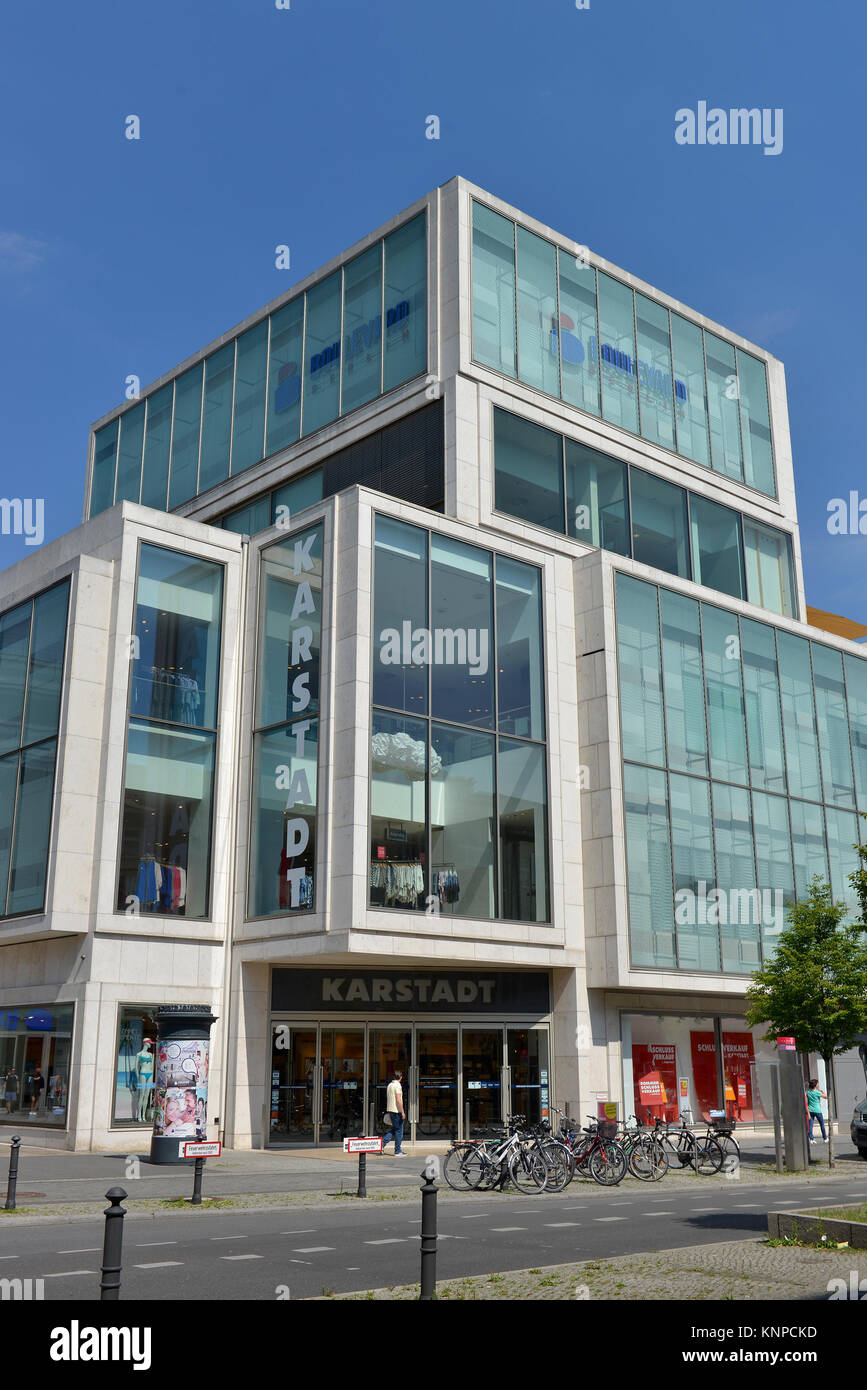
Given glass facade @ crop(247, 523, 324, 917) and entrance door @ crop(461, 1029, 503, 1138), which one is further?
entrance door @ crop(461, 1029, 503, 1138)

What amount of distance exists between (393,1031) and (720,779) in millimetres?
11804

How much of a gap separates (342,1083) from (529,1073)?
4933 millimetres

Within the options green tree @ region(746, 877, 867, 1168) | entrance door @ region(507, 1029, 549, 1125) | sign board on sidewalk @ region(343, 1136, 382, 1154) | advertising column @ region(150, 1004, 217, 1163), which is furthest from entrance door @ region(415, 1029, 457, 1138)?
sign board on sidewalk @ region(343, 1136, 382, 1154)

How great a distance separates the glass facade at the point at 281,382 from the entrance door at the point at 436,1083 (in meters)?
17.9

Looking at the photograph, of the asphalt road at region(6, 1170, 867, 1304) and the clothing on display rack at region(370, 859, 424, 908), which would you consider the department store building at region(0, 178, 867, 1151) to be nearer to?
the clothing on display rack at region(370, 859, 424, 908)

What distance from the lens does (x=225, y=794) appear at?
2997 centimetres

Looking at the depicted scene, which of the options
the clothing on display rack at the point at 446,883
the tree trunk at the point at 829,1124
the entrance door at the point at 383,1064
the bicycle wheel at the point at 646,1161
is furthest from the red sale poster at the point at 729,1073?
the bicycle wheel at the point at 646,1161

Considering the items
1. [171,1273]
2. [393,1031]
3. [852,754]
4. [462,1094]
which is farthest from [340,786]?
[852,754]

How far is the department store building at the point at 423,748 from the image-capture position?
1091 inches

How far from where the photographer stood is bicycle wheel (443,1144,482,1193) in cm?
1999

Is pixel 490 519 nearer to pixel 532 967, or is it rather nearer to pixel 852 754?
pixel 532 967

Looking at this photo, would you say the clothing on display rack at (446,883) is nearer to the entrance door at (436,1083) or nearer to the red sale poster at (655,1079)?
the entrance door at (436,1083)

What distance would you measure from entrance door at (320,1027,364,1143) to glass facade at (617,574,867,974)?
7396 millimetres

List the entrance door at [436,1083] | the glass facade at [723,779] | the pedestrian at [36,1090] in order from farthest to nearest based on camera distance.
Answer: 1. the glass facade at [723,779]
2. the entrance door at [436,1083]
3. the pedestrian at [36,1090]
